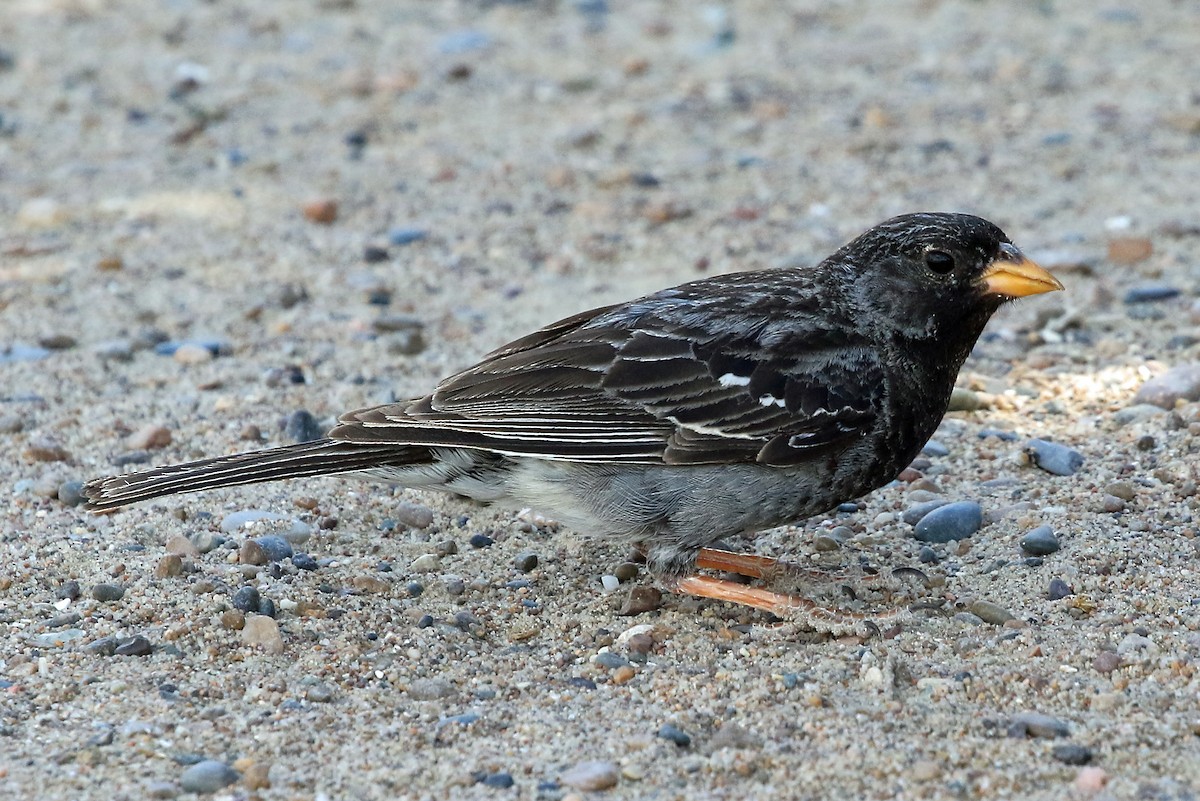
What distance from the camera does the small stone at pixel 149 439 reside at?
626 cm

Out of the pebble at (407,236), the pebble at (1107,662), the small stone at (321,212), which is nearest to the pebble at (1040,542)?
the pebble at (1107,662)

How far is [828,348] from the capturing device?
5.19 meters

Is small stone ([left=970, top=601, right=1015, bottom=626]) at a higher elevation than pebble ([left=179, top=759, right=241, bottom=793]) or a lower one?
lower

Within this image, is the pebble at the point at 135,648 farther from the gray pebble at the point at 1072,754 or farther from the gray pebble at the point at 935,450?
the gray pebble at the point at 935,450

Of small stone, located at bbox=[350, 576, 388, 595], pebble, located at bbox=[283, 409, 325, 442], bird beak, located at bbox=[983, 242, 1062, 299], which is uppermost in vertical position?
bird beak, located at bbox=[983, 242, 1062, 299]

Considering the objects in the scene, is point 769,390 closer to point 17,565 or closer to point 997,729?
point 997,729

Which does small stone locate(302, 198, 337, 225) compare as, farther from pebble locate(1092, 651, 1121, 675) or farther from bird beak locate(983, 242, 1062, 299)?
pebble locate(1092, 651, 1121, 675)

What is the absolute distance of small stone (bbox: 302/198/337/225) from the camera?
864 centimetres

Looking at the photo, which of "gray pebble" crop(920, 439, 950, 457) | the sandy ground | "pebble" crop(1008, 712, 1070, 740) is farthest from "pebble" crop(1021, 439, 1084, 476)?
"pebble" crop(1008, 712, 1070, 740)

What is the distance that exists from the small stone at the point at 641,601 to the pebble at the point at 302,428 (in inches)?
69.5

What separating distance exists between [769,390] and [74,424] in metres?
3.06

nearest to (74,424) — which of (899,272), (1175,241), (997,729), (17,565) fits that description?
(17,565)

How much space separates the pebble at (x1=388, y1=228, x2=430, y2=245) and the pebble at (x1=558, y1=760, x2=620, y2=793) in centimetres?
479

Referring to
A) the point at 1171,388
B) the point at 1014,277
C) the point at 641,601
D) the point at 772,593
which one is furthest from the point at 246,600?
the point at 1171,388
